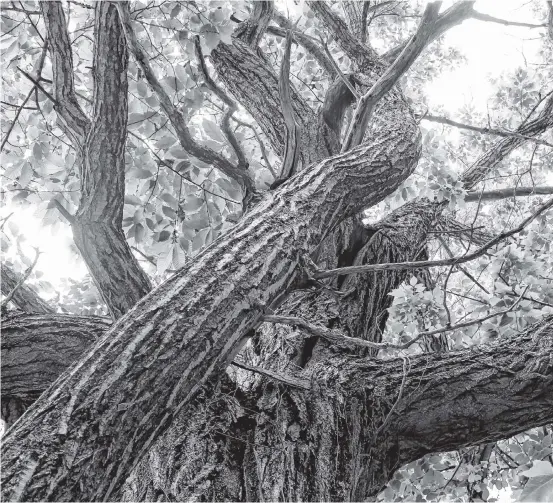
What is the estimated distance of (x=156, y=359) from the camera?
1.12 m

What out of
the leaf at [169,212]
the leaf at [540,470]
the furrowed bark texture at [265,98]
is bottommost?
the leaf at [540,470]

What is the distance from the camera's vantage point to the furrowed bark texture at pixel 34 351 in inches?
70.0

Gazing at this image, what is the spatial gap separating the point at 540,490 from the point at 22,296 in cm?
206

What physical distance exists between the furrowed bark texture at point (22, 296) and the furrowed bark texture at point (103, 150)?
592 millimetres

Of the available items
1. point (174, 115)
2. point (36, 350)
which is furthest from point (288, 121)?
point (36, 350)

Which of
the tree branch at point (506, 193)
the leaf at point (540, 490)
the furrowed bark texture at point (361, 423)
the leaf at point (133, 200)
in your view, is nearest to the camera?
the leaf at point (540, 490)

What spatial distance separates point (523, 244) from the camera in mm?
2584

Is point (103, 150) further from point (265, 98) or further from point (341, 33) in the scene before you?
point (341, 33)

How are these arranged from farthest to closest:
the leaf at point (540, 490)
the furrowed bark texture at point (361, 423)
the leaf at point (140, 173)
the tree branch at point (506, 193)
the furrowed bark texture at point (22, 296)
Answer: the tree branch at point (506, 193) → the leaf at point (140, 173) → the furrowed bark texture at point (22, 296) → the furrowed bark texture at point (361, 423) → the leaf at point (540, 490)

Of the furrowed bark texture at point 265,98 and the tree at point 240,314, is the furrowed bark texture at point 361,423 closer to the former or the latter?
the tree at point 240,314

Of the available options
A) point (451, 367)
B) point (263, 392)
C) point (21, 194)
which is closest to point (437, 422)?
point (451, 367)

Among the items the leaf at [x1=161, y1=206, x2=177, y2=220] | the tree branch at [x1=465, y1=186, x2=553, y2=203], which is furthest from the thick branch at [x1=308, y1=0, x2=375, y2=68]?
the leaf at [x1=161, y1=206, x2=177, y2=220]

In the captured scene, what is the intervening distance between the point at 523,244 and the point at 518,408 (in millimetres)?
1226

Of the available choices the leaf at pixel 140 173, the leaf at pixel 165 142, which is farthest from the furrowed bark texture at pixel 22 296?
the leaf at pixel 165 142
